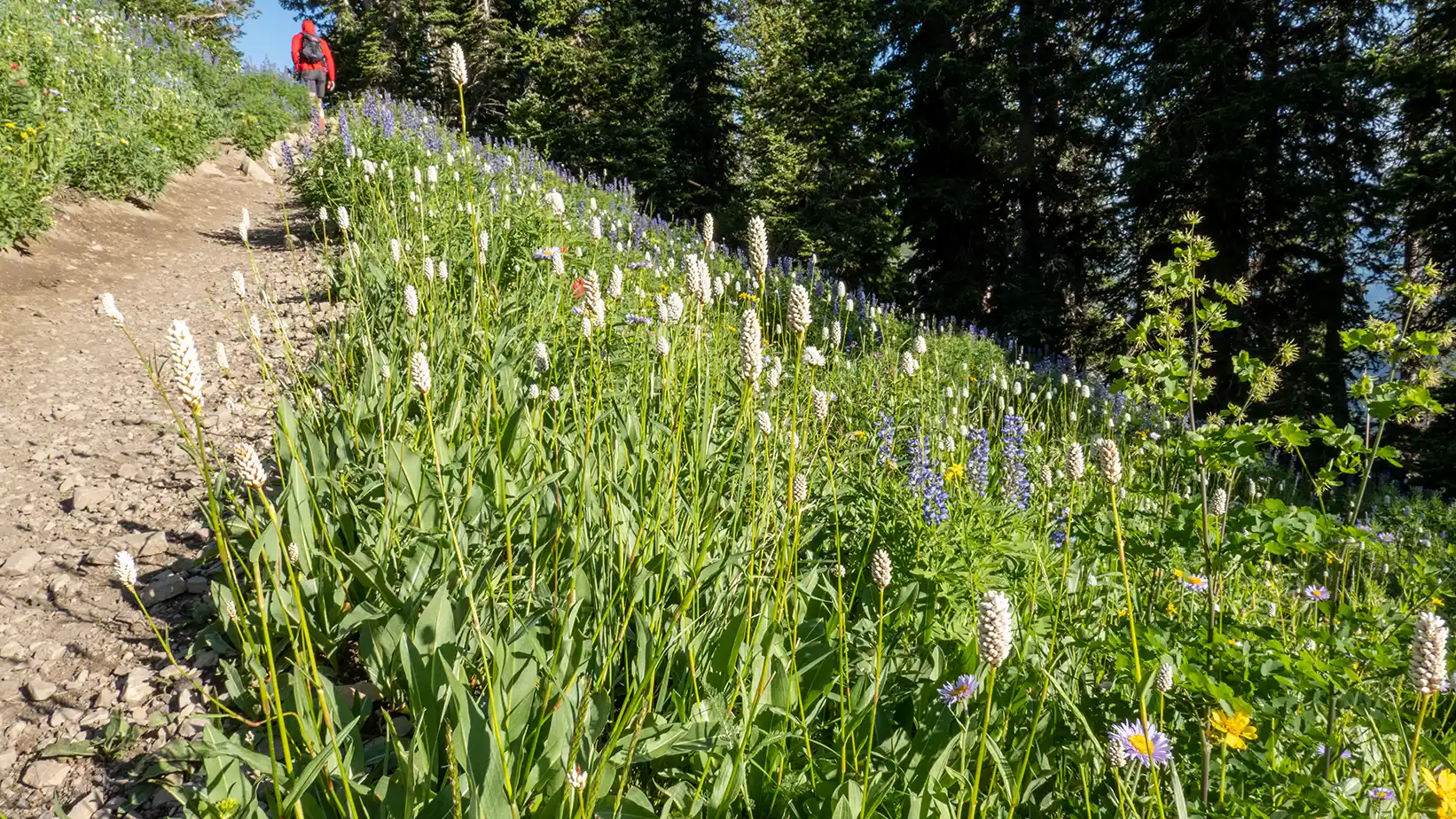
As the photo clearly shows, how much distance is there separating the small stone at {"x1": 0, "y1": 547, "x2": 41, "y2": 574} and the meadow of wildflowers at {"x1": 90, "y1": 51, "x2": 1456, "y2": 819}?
53cm

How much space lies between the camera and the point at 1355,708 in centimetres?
179

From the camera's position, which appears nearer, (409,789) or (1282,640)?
(409,789)

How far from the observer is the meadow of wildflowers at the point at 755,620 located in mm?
1432

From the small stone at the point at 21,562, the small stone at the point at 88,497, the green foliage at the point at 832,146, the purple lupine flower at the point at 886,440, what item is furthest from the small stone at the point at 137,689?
the green foliage at the point at 832,146

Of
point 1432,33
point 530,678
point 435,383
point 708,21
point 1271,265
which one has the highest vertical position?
point 708,21

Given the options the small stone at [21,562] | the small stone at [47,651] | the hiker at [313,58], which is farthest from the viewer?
the hiker at [313,58]

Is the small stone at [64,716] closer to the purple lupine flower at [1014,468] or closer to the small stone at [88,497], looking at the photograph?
the small stone at [88,497]

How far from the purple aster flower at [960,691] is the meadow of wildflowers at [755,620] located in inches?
1.0

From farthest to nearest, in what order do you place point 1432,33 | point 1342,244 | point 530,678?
point 1342,244 < point 1432,33 < point 530,678

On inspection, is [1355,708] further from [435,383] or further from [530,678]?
[435,383]

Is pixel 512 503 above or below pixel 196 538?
above

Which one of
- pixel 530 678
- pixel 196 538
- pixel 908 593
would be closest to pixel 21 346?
pixel 196 538

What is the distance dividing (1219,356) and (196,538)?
1176 centimetres

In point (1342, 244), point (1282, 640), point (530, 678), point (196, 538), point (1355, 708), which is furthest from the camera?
point (1342, 244)
